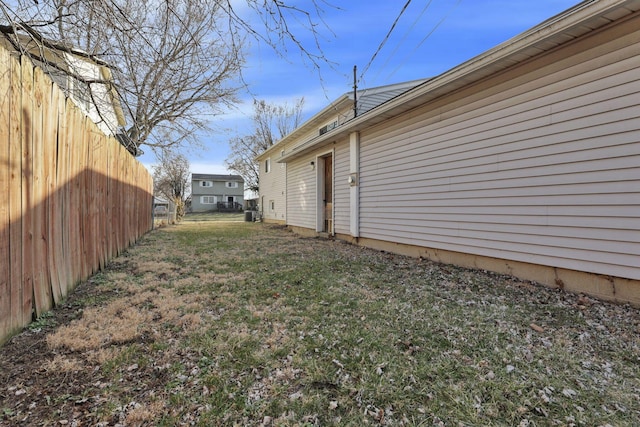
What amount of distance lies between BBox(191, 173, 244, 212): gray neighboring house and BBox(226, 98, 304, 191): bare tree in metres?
11.0

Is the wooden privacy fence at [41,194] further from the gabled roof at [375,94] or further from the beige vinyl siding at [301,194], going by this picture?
the gabled roof at [375,94]

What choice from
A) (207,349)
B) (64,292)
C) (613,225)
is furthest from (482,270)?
(64,292)

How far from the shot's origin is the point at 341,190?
848 cm

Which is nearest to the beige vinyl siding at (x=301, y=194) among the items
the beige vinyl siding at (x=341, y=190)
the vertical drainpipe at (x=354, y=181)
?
the beige vinyl siding at (x=341, y=190)

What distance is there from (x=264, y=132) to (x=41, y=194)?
2502 cm

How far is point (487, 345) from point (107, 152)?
580 centimetres

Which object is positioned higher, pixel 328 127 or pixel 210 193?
pixel 328 127

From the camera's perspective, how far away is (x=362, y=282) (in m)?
4.30

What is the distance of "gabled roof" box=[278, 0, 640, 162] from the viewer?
121 inches

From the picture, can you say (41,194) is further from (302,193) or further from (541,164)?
(302,193)

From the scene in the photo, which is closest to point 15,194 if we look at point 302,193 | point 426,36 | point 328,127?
point 426,36

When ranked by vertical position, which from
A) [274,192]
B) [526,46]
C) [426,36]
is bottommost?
[274,192]

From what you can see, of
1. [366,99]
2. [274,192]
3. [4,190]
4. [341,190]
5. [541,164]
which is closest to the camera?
[4,190]

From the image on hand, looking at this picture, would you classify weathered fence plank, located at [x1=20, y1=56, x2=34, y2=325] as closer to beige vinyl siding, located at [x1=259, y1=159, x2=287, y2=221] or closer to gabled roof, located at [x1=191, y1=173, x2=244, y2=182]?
beige vinyl siding, located at [x1=259, y1=159, x2=287, y2=221]
